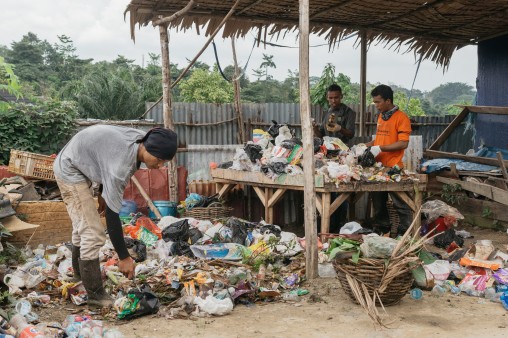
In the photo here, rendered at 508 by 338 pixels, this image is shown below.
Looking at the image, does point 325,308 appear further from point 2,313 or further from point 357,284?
point 2,313

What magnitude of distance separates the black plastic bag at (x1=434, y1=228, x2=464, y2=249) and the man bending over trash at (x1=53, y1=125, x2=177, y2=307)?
14.3 ft

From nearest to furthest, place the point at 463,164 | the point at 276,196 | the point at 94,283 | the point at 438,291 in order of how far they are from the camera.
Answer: the point at 94,283, the point at 438,291, the point at 276,196, the point at 463,164

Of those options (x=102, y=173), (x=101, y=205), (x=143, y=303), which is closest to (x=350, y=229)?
(x=143, y=303)

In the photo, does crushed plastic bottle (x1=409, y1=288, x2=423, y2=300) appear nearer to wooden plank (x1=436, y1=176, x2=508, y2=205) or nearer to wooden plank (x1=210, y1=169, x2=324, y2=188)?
wooden plank (x1=210, y1=169, x2=324, y2=188)

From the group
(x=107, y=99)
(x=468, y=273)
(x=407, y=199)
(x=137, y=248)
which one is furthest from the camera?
(x=107, y=99)

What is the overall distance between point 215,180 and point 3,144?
12.3ft

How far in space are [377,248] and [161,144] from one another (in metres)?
1.94

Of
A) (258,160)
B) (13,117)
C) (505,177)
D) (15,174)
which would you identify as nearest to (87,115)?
(13,117)

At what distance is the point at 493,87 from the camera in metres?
10.8

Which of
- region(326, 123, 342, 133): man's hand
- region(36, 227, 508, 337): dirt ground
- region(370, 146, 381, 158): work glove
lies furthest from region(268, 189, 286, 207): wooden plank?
region(36, 227, 508, 337): dirt ground

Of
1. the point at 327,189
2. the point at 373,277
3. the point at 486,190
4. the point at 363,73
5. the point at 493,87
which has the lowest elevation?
the point at 373,277

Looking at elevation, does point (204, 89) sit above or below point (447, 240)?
above

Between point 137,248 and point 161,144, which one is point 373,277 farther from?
point 137,248

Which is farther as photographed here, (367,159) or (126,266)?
(367,159)
